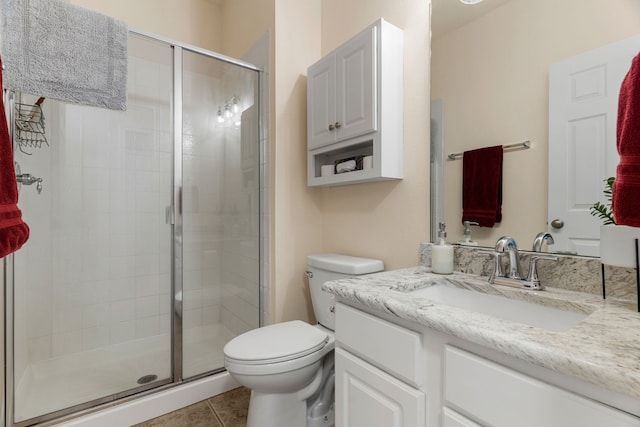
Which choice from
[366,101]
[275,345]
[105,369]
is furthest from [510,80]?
[105,369]

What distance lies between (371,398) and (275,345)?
0.50 m

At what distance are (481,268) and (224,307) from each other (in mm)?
1597

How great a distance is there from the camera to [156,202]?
1879mm

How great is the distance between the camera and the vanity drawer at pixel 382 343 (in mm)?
780

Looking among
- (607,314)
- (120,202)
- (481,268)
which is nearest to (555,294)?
(607,314)

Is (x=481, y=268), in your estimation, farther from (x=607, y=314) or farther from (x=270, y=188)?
(x=270, y=188)

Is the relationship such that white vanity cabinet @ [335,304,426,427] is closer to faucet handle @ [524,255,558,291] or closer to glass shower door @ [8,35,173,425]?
faucet handle @ [524,255,558,291]

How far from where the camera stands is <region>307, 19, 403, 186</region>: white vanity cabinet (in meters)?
1.38

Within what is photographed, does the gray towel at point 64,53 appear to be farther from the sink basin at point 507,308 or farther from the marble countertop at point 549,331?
the sink basin at point 507,308

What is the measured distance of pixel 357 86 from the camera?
4.80 feet

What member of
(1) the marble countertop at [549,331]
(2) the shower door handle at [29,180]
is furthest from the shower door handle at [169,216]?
(1) the marble countertop at [549,331]

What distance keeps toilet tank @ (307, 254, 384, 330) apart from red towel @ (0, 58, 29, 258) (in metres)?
1.12

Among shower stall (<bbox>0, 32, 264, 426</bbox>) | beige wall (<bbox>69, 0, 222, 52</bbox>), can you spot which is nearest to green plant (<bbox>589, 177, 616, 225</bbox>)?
shower stall (<bbox>0, 32, 264, 426</bbox>)

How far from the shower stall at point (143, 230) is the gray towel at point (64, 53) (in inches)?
16.2
